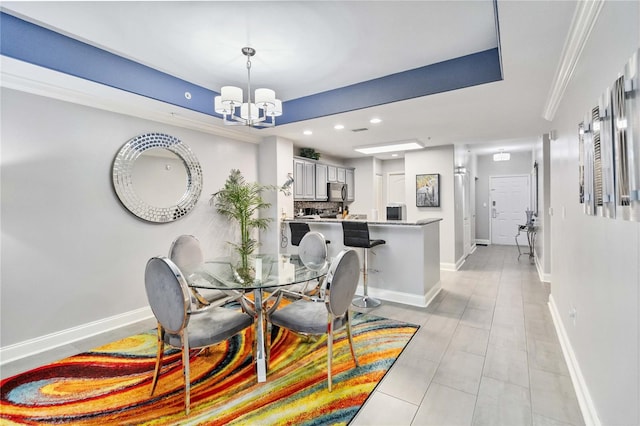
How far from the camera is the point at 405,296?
3.75 m

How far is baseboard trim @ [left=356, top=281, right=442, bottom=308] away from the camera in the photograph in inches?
144

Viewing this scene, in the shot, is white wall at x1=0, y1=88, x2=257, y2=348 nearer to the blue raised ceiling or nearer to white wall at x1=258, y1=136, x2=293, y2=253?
the blue raised ceiling

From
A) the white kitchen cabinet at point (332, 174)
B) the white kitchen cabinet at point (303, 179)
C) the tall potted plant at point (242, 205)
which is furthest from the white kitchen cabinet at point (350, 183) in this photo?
the tall potted plant at point (242, 205)

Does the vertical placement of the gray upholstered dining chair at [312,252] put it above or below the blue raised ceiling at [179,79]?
below

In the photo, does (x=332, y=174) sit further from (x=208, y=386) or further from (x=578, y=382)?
(x=578, y=382)

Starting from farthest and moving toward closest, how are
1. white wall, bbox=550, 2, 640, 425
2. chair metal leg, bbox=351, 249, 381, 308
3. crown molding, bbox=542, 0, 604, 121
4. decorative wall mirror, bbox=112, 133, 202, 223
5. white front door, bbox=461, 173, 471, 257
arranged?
white front door, bbox=461, 173, 471, 257
chair metal leg, bbox=351, 249, 381, 308
decorative wall mirror, bbox=112, 133, 202, 223
crown molding, bbox=542, 0, 604, 121
white wall, bbox=550, 2, 640, 425

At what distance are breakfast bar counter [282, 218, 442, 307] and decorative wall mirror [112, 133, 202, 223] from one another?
1.98 meters

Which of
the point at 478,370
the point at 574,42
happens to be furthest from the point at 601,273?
the point at 574,42

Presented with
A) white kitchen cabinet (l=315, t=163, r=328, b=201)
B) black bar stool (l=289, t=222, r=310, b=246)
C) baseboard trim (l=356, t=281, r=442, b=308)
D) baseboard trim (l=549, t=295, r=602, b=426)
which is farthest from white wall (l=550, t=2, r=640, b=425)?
white kitchen cabinet (l=315, t=163, r=328, b=201)

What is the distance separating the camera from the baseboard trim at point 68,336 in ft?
8.32

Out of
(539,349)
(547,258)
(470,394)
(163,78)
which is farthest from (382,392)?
(547,258)

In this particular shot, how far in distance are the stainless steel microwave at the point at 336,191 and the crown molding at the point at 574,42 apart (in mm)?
4101

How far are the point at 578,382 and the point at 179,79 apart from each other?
4371mm

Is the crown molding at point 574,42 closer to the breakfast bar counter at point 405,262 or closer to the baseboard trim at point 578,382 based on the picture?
the breakfast bar counter at point 405,262
